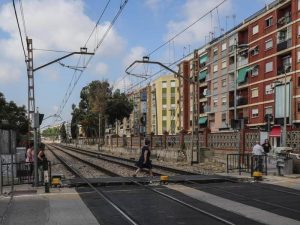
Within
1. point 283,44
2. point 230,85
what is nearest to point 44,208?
point 283,44

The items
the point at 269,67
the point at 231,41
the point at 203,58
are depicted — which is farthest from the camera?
the point at 203,58

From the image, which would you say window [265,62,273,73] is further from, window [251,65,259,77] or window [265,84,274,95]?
window [251,65,259,77]

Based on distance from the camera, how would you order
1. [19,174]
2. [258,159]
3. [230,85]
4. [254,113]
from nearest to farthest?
1. [19,174]
2. [258,159]
3. [254,113]
4. [230,85]

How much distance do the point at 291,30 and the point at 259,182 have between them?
46537 millimetres

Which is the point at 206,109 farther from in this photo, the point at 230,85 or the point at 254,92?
the point at 254,92

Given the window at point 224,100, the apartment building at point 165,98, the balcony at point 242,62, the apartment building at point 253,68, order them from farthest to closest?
the apartment building at point 165,98 < the window at point 224,100 < the balcony at point 242,62 < the apartment building at point 253,68

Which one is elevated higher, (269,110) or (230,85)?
(230,85)

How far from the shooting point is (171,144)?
58.6 m

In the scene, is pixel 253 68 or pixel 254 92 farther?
pixel 254 92

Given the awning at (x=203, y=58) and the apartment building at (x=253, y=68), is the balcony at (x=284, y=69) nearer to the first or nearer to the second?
the apartment building at (x=253, y=68)

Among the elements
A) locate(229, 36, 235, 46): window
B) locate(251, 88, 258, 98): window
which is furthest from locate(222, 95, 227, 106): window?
locate(251, 88, 258, 98): window

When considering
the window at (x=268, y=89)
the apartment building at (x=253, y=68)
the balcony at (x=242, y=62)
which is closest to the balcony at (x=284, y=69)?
the apartment building at (x=253, y=68)

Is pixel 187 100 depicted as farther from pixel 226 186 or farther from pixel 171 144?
pixel 226 186

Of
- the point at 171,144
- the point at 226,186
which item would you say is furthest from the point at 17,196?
the point at 171,144
